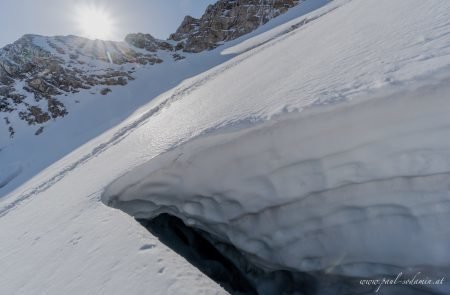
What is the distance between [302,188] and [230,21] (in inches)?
1376

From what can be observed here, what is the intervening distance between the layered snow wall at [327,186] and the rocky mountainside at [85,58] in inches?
780

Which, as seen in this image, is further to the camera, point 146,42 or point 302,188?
point 146,42

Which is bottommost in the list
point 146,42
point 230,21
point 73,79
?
point 73,79

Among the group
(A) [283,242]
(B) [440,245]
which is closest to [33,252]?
(A) [283,242]

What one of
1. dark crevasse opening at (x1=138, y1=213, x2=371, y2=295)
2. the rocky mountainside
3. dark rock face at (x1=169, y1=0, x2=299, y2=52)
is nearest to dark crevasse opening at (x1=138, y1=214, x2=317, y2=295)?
dark crevasse opening at (x1=138, y1=213, x2=371, y2=295)

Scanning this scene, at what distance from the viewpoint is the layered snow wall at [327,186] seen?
58.7 inches

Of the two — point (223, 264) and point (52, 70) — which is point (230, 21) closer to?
point (52, 70)

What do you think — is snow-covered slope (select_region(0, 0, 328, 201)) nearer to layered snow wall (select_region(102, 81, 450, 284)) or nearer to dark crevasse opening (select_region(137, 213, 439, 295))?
dark crevasse opening (select_region(137, 213, 439, 295))

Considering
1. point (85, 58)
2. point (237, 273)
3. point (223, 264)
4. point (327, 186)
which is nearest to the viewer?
point (327, 186)

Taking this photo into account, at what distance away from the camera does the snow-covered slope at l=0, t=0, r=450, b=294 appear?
1.43m

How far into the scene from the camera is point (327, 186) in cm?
179

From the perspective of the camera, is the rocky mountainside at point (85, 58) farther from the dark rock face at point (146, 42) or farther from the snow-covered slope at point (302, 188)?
the snow-covered slope at point (302, 188)

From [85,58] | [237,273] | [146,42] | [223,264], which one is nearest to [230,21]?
[146,42]

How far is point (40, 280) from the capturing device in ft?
5.41
